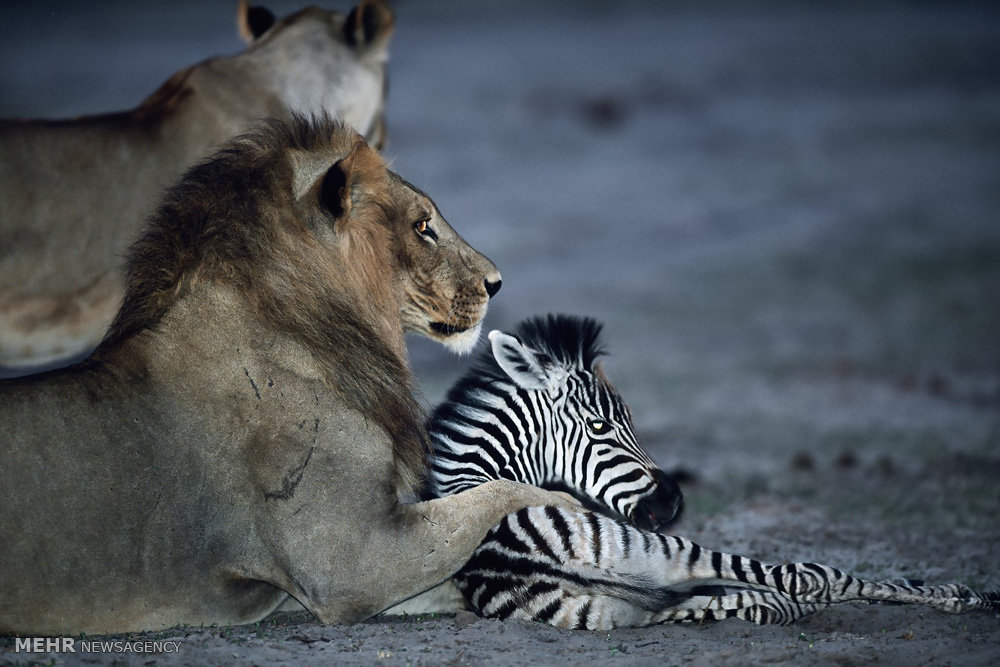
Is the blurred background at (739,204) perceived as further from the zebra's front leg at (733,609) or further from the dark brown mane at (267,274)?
the dark brown mane at (267,274)

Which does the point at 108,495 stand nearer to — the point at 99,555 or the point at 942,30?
the point at 99,555

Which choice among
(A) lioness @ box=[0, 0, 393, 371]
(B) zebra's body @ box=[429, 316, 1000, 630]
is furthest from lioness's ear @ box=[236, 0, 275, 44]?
(B) zebra's body @ box=[429, 316, 1000, 630]

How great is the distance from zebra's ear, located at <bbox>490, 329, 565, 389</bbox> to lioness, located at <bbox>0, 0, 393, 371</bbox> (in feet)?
6.29

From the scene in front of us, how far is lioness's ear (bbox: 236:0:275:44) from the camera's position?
8.06m

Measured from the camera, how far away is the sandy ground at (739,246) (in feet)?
15.3

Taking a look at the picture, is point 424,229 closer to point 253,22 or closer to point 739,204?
point 253,22

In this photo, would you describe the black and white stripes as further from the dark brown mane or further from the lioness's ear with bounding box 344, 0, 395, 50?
the lioness's ear with bounding box 344, 0, 395, 50

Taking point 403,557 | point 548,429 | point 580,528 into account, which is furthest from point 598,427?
point 403,557

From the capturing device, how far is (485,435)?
4.84m

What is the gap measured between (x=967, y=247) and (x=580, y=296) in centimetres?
606

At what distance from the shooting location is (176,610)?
152 inches

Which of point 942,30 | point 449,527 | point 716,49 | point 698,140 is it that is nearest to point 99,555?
point 449,527

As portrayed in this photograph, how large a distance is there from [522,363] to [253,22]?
4369 millimetres

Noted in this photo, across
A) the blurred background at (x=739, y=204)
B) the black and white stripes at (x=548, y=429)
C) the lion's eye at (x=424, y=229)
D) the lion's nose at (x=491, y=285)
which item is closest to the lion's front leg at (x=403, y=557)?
the black and white stripes at (x=548, y=429)
